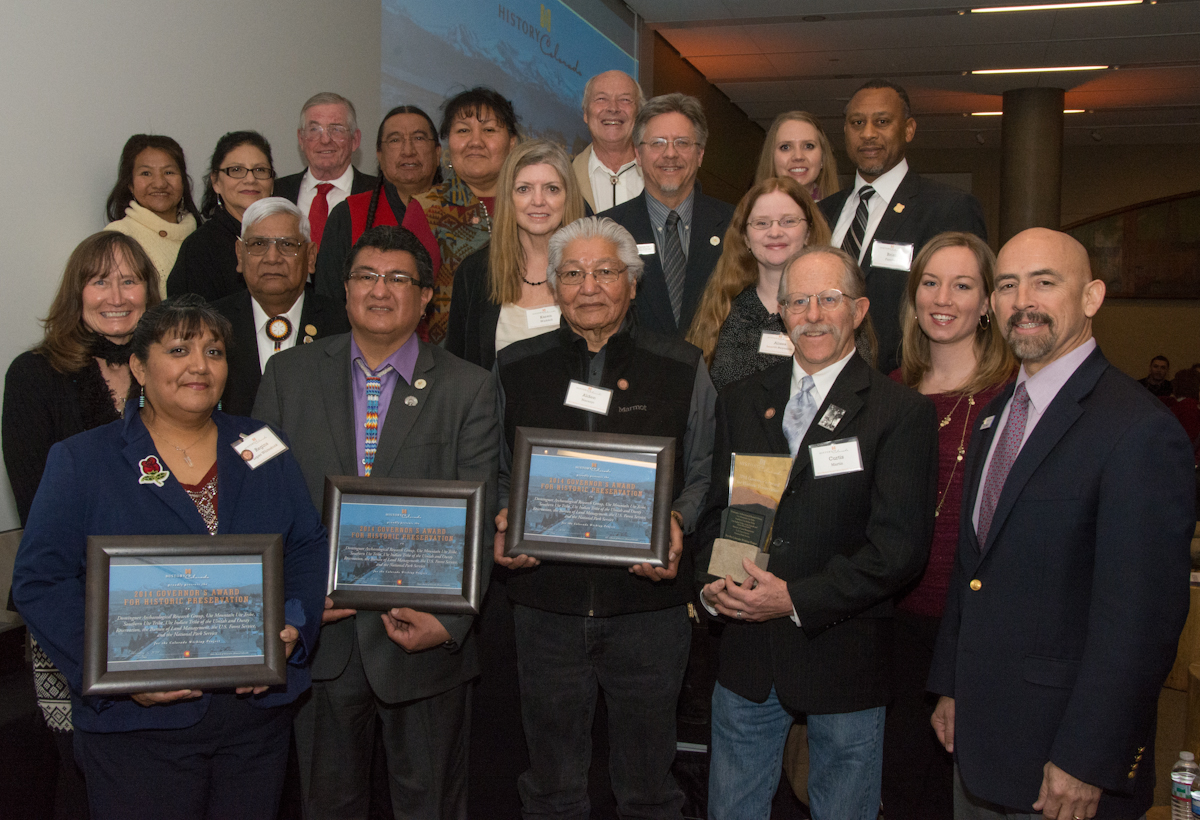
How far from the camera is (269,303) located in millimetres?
3281

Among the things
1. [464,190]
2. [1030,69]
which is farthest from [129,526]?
[1030,69]

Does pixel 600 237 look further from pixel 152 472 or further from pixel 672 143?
pixel 152 472

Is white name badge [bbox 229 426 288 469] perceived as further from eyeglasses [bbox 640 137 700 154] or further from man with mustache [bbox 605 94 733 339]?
eyeglasses [bbox 640 137 700 154]

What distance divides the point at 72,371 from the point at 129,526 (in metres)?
0.94

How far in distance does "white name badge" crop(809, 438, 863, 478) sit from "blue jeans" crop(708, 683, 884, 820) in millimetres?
654

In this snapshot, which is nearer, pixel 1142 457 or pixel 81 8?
pixel 1142 457

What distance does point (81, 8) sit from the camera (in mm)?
3836

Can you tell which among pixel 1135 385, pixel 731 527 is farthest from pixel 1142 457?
pixel 731 527

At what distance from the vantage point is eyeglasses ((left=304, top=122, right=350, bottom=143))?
450 cm

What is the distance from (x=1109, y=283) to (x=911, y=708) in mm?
16913

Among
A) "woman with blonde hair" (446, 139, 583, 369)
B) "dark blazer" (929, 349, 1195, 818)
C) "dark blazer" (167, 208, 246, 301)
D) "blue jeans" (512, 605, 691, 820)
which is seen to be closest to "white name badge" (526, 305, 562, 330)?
"woman with blonde hair" (446, 139, 583, 369)

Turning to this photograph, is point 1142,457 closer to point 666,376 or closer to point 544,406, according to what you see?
point 666,376

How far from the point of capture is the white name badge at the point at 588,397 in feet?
9.17

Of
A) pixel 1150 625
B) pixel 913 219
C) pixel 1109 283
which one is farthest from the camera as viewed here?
pixel 1109 283
